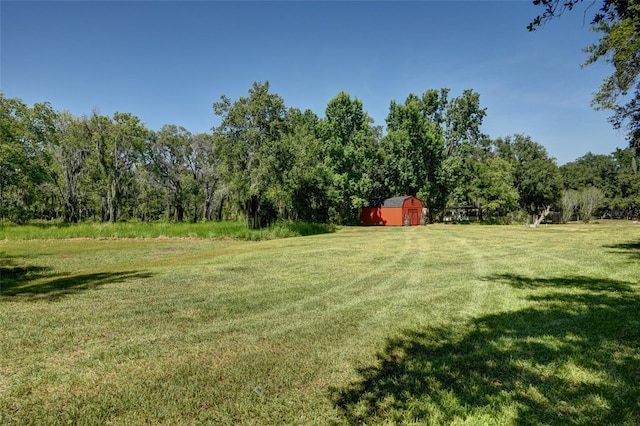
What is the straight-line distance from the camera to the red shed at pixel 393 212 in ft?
135

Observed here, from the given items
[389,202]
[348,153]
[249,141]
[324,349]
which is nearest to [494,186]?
[389,202]

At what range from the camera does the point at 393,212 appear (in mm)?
41531

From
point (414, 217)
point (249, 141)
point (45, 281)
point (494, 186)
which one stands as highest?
point (249, 141)

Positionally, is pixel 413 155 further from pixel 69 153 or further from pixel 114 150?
pixel 69 153

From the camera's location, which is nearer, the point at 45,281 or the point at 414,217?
the point at 45,281

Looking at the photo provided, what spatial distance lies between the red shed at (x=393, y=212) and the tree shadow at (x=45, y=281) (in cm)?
3452

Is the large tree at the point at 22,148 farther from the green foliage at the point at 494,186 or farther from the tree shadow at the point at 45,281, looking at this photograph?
the green foliage at the point at 494,186

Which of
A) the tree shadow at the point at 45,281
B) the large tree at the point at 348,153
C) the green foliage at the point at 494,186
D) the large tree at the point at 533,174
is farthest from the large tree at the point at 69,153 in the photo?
the large tree at the point at 533,174

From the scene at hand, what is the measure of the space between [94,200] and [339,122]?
1504 inches

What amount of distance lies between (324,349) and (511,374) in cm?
240

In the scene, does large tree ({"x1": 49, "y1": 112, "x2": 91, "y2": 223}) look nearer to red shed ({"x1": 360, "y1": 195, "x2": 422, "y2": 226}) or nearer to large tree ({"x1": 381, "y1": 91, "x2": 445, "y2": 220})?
red shed ({"x1": 360, "y1": 195, "x2": 422, "y2": 226})

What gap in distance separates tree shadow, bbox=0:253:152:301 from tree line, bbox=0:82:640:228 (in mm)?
17511

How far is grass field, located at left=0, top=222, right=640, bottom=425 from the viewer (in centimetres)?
327

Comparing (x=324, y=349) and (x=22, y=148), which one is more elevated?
(x=22, y=148)
